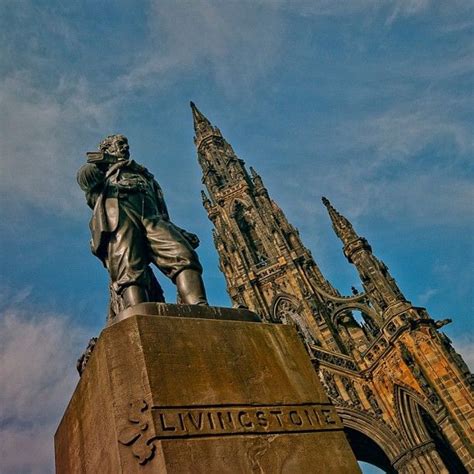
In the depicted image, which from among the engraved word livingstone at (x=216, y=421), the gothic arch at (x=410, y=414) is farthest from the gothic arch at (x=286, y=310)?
the engraved word livingstone at (x=216, y=421)

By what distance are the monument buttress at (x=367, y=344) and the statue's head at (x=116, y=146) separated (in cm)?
644

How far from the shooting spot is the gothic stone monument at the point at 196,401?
2.47 meters

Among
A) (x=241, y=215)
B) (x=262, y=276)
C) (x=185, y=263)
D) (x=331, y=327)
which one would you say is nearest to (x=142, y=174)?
(x=185, y=263)

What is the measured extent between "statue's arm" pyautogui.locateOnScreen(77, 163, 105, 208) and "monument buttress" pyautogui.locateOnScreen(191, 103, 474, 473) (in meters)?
6.83

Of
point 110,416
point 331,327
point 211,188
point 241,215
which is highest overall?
point 211,188

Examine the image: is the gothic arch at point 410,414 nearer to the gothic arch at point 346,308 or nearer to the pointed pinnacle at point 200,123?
the gothic arch at point 346,308

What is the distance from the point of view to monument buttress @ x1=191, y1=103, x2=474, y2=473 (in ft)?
56.3

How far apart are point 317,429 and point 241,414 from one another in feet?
1.59

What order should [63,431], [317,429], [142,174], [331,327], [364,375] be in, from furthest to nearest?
[331,327]
[364,375]
[142,174]
[63,431]
[317,429]

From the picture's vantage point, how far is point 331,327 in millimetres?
26156

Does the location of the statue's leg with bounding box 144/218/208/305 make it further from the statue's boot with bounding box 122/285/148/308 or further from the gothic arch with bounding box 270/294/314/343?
the gothic arch with bounding box 270/294/314/343

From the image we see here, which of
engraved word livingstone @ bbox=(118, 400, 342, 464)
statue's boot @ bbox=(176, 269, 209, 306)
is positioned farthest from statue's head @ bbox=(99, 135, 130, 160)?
engraved word livingstone @ bbox=(118, 400, 342, 464)

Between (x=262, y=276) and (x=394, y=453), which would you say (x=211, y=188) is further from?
(x=394, y=453)

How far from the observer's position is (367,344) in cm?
2450
